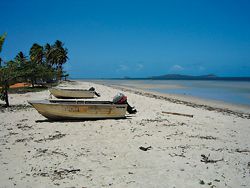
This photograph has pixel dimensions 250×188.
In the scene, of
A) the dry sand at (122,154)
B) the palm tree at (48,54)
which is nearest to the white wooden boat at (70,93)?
the dry sand at (122,154)

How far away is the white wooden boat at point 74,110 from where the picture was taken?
13375 millimetres

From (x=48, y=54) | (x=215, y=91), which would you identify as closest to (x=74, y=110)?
(x=215, y=91)

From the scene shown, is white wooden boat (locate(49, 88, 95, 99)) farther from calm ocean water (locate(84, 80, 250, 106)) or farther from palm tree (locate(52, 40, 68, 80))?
palm tree (locate(52, 40, 68, 80))

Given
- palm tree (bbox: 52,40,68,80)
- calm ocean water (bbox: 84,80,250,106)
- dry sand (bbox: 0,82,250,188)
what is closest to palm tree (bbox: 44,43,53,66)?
palm tree (bbox: 52,40,68,80)

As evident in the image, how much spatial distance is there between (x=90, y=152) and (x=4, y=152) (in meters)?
2.84

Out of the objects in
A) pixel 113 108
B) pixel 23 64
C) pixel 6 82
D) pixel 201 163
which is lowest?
pixel 201 163

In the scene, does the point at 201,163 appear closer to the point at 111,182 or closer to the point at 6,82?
the point at 111,182

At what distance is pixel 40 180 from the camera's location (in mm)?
6328

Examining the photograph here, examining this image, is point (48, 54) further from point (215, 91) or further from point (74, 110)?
point (74, 110)

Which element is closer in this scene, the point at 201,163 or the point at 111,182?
the point at 111,182

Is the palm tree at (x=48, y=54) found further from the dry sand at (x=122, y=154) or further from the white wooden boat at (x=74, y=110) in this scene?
the dry sand at (x=122, y=154)

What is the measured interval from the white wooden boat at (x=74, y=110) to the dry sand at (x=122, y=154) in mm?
548

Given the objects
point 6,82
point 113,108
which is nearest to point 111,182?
point 113,108

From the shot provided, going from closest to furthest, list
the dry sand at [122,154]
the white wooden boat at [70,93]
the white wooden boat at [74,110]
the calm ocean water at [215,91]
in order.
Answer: the dry sand at [122,154] → the white wooden boat at [74,110] → the white wooden boat at [70,93] → the calm ocean water at [215,91]
